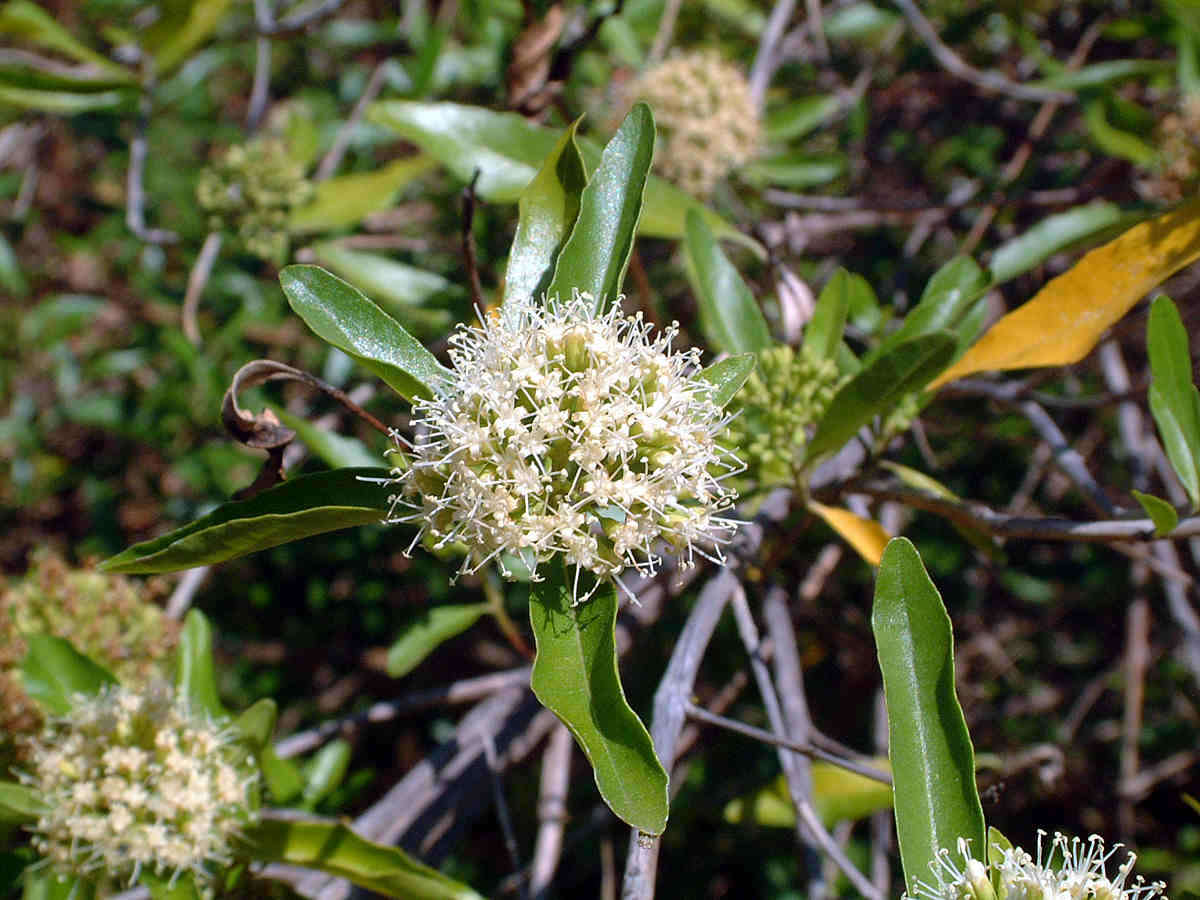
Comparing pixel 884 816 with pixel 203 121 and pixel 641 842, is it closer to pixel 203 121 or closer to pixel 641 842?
pixel 641 842

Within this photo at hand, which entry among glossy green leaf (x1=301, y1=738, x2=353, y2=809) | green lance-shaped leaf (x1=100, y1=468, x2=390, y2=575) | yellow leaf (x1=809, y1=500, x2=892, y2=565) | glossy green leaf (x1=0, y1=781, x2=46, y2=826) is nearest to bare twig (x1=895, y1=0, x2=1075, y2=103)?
yellow leaf (x1=809, y1=500, x2=892, y2=565)

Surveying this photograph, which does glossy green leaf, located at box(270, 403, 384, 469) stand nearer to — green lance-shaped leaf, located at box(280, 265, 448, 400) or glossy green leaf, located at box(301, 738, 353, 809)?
green lance-shaped leaf, located at box(280, 265, 448, 400)

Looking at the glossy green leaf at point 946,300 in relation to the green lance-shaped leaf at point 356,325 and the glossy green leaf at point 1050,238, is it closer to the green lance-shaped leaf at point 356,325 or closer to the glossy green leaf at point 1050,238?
the glossy green leaf at point 1050,238

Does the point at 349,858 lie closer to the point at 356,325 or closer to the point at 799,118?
the point at 356,325

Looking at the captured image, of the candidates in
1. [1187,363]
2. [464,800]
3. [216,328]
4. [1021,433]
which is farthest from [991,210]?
[216,328]

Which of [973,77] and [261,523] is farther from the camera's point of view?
[973,77]

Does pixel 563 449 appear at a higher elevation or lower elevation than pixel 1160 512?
higher

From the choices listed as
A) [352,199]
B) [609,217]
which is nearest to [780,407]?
[609,217]

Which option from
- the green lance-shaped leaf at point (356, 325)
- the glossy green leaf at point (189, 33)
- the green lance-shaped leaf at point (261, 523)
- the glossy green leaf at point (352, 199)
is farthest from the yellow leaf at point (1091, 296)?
the glossy green leaf at point (189, 33)
